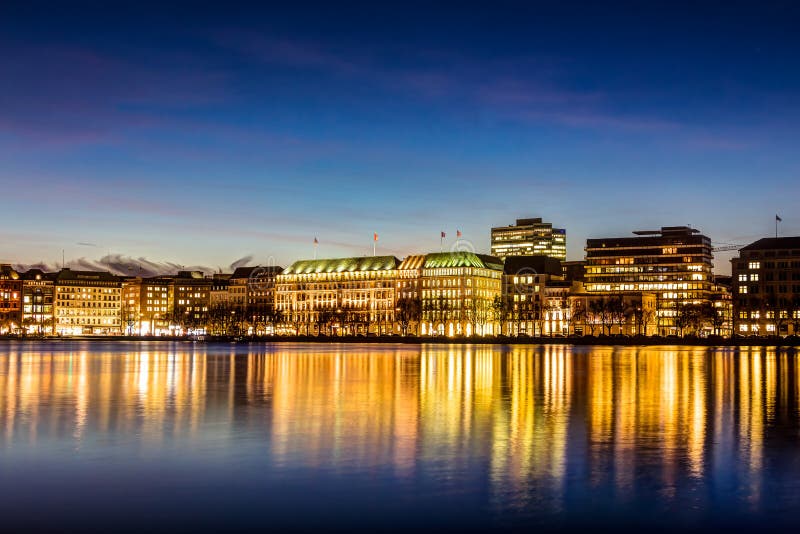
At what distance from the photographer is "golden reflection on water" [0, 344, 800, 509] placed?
2250 cm

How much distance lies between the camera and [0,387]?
47844 millimetres

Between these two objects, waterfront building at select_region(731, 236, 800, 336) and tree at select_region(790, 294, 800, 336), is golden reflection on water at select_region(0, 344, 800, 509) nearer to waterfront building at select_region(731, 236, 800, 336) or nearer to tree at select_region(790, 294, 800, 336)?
tree at select_region(790, 294, 800, 336)

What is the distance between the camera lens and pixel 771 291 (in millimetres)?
196375

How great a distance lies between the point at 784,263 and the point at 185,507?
197 meters

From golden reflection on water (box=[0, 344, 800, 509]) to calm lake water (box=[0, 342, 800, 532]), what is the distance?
117 mm

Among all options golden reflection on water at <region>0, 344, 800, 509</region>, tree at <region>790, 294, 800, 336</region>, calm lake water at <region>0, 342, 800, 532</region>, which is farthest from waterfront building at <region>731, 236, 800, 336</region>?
calm lake water at <region>0, 342, 800, 532</region>

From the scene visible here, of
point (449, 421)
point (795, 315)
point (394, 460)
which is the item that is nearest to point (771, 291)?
point (795, 315)

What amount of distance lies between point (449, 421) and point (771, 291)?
18147 centimetres

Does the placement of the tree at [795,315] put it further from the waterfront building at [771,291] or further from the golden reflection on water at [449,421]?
the golden reflection on water at [449,421]

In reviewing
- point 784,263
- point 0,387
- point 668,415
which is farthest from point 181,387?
point 784,263

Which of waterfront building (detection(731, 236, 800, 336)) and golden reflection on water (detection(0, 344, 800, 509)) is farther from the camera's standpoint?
waterfront building (detection(731, 236, 800, 336))

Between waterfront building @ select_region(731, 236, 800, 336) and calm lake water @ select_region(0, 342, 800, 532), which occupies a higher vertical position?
waterfront building @ select_region(731, 236, 800, 336)

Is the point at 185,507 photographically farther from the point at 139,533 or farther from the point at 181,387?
the point at 181,387

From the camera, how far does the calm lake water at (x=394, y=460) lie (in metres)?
17.4
